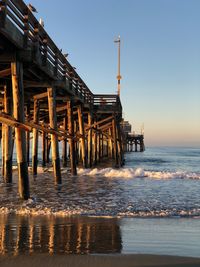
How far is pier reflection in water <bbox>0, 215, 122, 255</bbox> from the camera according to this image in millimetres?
5035

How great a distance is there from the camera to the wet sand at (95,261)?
171 inches

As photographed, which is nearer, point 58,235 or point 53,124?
point 58,235

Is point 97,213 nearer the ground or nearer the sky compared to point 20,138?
nearer the ground

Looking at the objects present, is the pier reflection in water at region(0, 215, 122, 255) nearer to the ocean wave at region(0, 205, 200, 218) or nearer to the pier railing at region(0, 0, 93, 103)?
the ocean wave at region(0, 205, 200, 218)

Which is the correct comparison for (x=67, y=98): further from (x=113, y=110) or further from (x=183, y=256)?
(x=183, y=256)

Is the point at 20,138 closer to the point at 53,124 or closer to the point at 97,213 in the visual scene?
the point at 97,213

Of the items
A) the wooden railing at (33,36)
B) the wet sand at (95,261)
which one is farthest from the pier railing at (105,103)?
the wet sand at (95,261)

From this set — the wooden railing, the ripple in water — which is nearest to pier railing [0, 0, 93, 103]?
the wooden railing

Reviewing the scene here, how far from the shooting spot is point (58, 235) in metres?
5.91

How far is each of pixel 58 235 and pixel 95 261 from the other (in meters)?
1.58

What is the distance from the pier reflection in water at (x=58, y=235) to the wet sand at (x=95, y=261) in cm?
27

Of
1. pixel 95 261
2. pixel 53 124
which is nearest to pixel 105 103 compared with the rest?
pixel 53 124

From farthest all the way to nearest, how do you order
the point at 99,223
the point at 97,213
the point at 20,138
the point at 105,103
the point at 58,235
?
the point at 105,103 < the point at 20,138 < the point at 97,213 < the point at 99,223 < the point at 58,235

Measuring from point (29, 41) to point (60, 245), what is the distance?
20.7 ft
